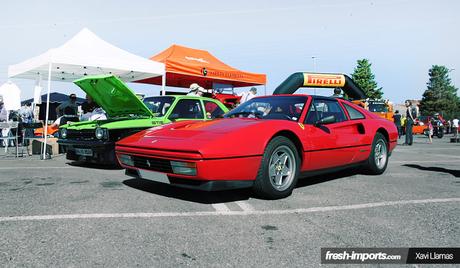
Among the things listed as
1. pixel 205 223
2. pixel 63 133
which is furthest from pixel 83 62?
pixel 205 223

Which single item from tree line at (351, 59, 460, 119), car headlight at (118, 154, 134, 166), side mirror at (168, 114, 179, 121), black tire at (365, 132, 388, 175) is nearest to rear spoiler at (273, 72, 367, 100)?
side mirror at (168, 114, 179, 121)

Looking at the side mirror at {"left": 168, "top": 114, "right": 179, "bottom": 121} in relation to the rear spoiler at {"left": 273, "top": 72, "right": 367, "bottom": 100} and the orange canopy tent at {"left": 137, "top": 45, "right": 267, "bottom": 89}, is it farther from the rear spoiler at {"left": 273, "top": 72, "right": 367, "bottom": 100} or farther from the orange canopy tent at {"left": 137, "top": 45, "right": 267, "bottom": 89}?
the rear spoiler at {"left": 273, "top": 72, "right": 367, "bottom": 100}

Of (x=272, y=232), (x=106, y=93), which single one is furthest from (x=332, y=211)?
(x=106, y=93)

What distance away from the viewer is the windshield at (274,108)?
155 inches

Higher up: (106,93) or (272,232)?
(106,93)

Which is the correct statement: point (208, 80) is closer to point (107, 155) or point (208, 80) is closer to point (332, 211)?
point (107, 155)

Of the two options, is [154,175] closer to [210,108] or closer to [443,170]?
[210,108]

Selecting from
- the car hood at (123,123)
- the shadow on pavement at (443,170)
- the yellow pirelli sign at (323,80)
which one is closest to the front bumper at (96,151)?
the car hood at (123,123)

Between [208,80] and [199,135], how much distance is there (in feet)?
38.1

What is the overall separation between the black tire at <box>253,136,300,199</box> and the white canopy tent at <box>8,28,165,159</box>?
6.33m

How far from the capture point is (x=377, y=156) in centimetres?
511

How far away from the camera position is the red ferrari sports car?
9.74 ft

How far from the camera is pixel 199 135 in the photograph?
3232 millimetres

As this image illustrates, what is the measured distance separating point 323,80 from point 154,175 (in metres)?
12.2
